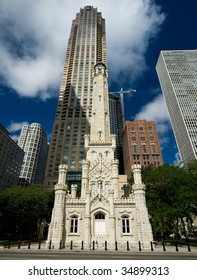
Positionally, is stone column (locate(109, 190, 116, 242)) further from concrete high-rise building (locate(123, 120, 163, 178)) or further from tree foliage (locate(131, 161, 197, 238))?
concrete high-rise building (locate(123, 120, 163, 178))

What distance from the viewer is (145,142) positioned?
366 feet

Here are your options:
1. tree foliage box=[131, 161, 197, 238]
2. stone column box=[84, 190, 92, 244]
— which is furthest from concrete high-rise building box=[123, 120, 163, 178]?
stone column box=[84, 190, 92, 244]

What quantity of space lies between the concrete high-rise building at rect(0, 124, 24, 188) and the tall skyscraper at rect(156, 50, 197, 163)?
10051cm

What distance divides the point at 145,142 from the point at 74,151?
44869 millimetres

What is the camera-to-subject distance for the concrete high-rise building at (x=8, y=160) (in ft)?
312

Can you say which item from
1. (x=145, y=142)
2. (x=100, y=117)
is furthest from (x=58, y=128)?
(x=100, y=117)

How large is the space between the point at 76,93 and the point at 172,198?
343ft

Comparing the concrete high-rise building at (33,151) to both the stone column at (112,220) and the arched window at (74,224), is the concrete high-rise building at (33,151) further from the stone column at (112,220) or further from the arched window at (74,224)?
the stone column at (112,220)

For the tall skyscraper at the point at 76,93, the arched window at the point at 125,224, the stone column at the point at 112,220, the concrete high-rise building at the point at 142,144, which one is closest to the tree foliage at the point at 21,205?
the stone column at the point at 112,220

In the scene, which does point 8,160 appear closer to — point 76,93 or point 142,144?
point 76,93

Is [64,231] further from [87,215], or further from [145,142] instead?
[145,142]

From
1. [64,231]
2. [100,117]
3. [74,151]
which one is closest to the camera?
[64,231]

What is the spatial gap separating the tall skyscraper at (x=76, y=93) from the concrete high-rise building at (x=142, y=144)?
29.3 meters

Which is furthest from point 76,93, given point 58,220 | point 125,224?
point 125,224
